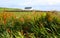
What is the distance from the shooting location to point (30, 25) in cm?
986

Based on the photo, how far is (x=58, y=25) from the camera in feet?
33.3

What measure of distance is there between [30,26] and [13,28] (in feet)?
2.53

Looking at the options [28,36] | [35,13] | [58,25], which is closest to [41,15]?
[35,13]

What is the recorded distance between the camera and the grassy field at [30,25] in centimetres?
932

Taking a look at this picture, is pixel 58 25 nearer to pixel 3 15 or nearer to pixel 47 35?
pixel 47 35

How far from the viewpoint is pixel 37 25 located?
995cm

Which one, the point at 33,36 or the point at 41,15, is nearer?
the point at 33,36

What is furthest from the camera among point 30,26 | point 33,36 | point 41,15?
point 41,15

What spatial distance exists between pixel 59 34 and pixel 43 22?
1016 mm

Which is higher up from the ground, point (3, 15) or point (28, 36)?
point (3, 15)

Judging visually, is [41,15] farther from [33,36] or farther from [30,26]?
[33,36]

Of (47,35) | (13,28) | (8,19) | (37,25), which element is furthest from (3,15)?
(47,35)

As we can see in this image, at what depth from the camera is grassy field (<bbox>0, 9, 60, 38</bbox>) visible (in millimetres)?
9320

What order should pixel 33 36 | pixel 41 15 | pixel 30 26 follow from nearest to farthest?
pixel 33 36 < pixel 30 26 < pixel 41 15
